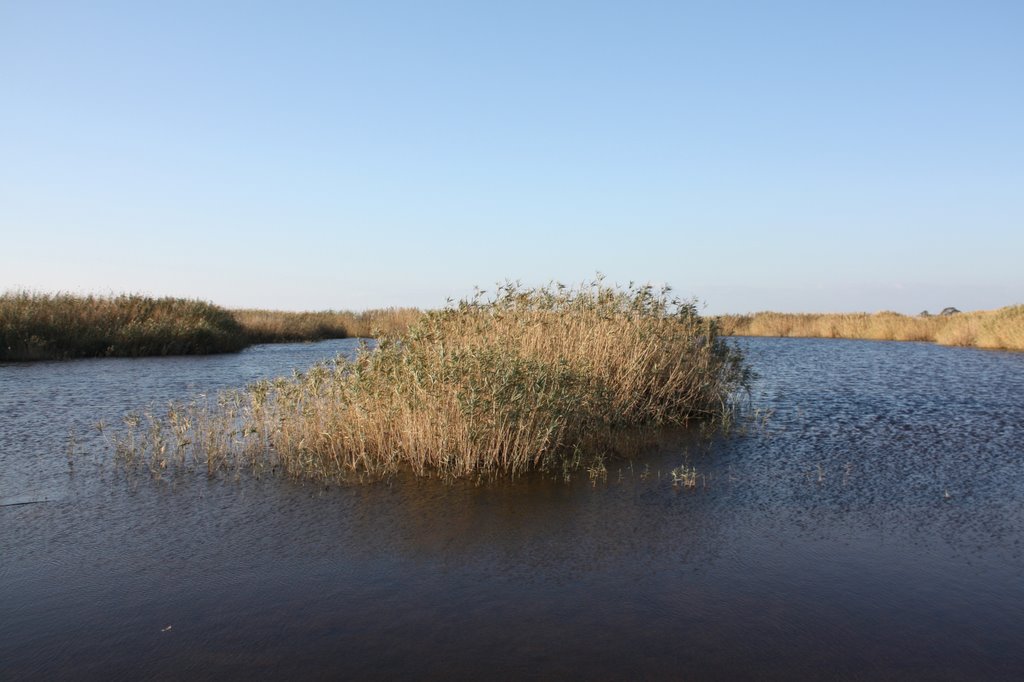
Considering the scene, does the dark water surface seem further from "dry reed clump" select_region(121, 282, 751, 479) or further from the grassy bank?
the grassy bank

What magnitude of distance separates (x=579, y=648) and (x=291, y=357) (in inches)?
869

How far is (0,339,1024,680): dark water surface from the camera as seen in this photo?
436 centimetres

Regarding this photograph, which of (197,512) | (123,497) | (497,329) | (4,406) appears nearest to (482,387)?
(497,329)

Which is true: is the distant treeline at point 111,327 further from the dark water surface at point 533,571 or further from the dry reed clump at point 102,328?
the dark water surface at point 533,571

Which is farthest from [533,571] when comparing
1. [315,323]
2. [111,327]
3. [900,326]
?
[900,326]

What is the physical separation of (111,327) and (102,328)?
11.4 inches

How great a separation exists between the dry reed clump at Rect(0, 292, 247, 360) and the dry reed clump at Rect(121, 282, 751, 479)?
1498 centimetres

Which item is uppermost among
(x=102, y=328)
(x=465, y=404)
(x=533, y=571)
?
(x=102, y=328)

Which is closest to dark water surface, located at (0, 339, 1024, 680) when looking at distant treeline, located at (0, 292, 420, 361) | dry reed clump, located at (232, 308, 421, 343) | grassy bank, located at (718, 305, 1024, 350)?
distant treeline, located at (0, 292, 420, 361)

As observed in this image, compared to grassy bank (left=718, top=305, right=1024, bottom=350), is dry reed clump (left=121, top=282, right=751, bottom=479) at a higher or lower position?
lower

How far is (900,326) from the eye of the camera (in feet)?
132

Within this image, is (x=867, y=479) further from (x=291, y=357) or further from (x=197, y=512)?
(x=291, y=357)

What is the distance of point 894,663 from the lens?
4.30 meters

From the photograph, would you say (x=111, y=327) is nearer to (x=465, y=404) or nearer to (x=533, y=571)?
(x=465, y=404)
